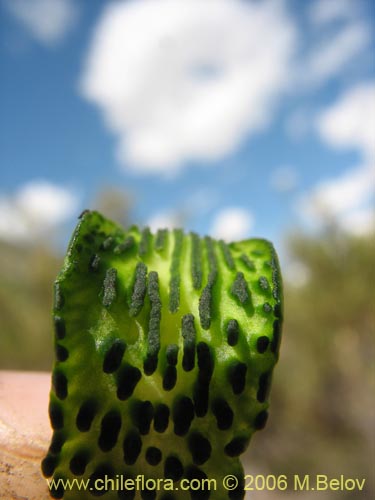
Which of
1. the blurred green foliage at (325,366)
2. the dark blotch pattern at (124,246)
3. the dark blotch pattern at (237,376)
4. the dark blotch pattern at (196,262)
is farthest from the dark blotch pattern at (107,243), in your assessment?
the blurred green foliage at (325,366)

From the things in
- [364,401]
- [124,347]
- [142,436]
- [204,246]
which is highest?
[204,246]

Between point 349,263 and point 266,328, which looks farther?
point 349,263

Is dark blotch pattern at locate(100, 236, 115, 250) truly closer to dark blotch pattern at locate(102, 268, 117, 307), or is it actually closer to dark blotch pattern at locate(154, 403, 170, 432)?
dark blotch pattern at locate(102, 268, 117, 307)

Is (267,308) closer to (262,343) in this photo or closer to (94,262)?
(262,343)

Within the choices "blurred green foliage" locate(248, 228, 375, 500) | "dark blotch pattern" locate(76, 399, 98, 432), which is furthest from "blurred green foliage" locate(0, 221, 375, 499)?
"dark blotch pattern" locate(76, 399, 98, 432)

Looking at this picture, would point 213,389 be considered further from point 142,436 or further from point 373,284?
point 373,284

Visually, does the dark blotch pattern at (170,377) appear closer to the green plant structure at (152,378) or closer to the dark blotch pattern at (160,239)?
the green plant structure at (152,378)

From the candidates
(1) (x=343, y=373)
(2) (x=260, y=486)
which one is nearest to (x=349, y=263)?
(1) (x=343, y=373)

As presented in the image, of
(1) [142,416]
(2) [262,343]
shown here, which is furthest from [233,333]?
(1) [142,416]
